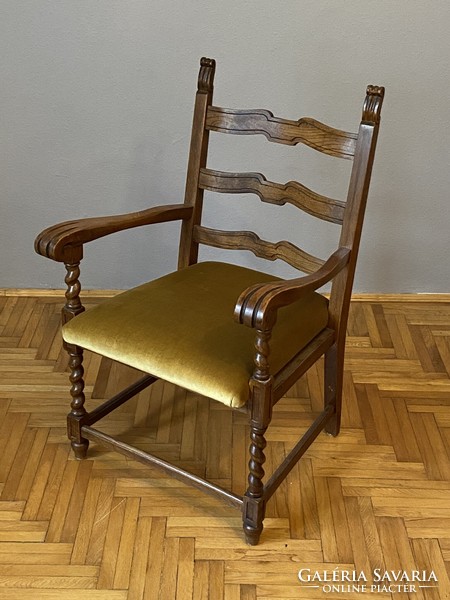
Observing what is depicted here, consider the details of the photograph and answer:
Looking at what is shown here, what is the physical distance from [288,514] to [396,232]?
142 centimetres

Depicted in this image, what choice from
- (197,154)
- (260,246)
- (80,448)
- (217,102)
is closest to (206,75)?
(197,154)

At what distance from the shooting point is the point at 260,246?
6.75 feet

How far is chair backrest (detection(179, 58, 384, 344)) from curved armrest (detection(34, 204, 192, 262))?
134 millimetres

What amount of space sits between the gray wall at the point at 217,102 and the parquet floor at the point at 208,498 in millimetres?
557

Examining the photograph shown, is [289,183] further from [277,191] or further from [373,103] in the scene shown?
[373,103]

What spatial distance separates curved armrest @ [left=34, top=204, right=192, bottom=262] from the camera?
1.80 m

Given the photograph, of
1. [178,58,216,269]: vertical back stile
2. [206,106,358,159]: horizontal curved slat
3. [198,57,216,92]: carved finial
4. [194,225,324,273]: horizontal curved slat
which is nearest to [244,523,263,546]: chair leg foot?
[194,225,324,273]: horizontal curved slat

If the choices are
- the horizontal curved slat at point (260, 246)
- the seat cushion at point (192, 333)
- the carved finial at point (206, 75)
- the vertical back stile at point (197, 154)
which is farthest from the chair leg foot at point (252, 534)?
the carved finial at point (206, 75)

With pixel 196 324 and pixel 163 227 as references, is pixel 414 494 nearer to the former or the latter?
pixel 196 324

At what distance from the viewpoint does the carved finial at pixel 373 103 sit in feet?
5.75

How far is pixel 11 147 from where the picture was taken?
281 centimetres

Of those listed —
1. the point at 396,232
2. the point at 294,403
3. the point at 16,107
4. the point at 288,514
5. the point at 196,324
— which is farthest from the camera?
the point at 396,232

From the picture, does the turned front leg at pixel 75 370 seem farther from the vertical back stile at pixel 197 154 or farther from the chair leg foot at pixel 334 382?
the chair leg foot at pixel 334 382

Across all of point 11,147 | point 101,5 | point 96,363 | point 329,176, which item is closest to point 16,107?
point 11,147
